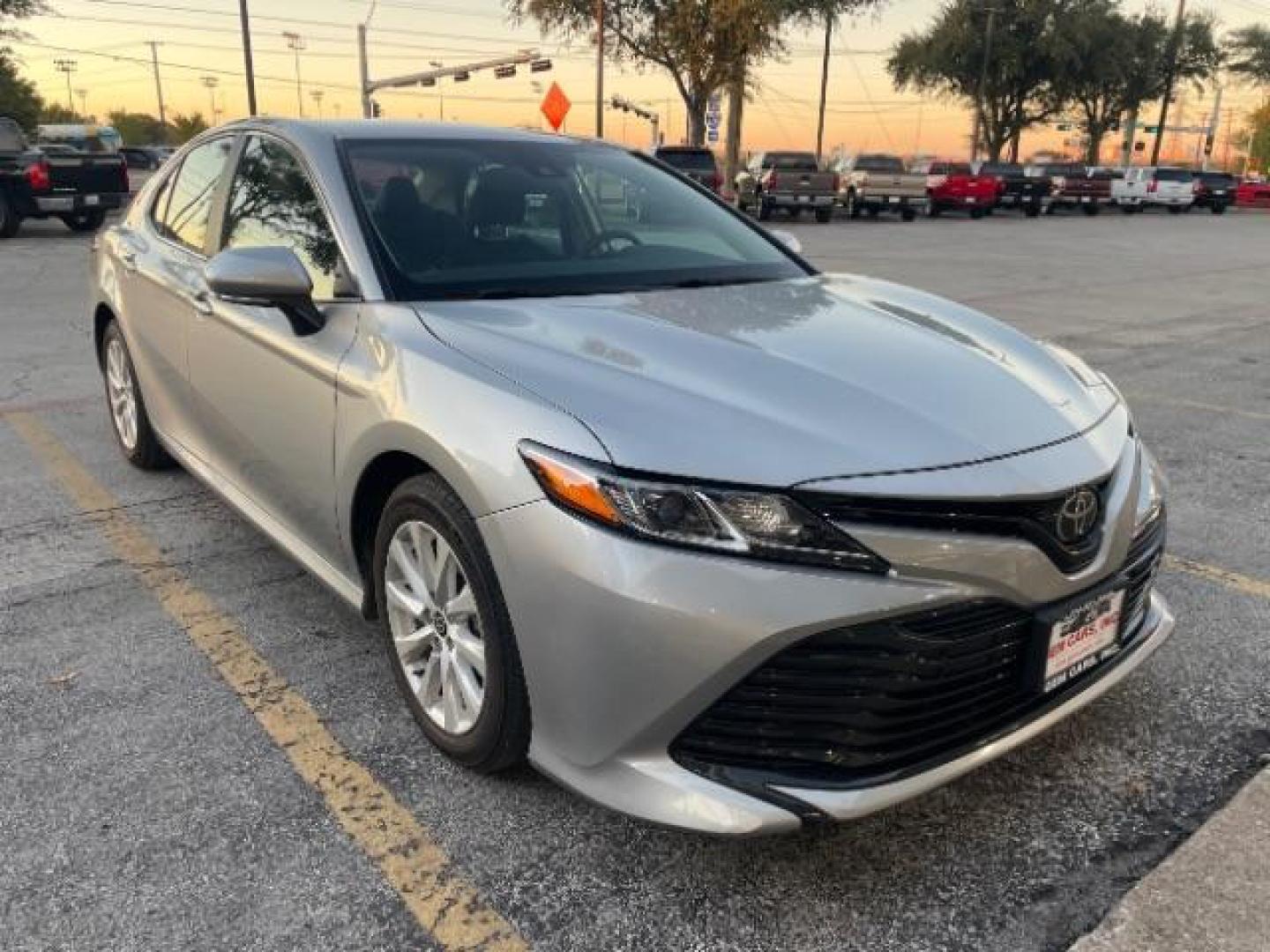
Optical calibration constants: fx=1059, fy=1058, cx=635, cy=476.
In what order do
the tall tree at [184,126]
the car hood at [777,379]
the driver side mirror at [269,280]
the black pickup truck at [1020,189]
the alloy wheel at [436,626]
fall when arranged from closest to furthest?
the car hood at [777,379], the alloy wheel at [436,626], the driver side mirror at [269,280], the black pickup truck at [1020,189], the tall tree at [184,126]

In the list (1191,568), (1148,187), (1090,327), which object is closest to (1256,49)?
(1148,187)

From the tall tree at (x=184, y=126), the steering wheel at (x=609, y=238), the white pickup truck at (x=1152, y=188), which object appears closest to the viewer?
the steering wheel at (x=609, y=238)

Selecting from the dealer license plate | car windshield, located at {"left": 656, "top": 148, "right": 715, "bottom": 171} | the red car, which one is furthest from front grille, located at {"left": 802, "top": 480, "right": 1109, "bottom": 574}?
the red car

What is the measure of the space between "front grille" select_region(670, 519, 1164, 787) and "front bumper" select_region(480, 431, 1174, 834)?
22 mm

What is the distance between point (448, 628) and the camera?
2.48 meters

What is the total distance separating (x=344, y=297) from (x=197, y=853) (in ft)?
4.64

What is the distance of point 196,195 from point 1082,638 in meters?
3.46

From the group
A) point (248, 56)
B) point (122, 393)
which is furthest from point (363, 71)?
point (122, 393)

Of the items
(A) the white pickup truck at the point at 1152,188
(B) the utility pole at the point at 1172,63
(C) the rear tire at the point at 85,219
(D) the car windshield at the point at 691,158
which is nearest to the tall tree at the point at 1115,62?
(B) the utility pole at the point at 1172,63

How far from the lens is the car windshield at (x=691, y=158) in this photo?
82.6ft

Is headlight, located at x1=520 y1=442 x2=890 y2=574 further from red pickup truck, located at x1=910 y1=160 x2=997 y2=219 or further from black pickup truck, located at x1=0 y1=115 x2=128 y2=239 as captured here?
red pickup truck, located at x1=910 y1=160 x2=997 y2=219

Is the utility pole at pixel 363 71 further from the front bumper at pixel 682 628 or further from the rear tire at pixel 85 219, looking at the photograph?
the front bumper at pixel 682 628

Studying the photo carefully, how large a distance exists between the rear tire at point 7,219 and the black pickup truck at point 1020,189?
26.7m

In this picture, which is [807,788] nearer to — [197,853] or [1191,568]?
[197,853]
